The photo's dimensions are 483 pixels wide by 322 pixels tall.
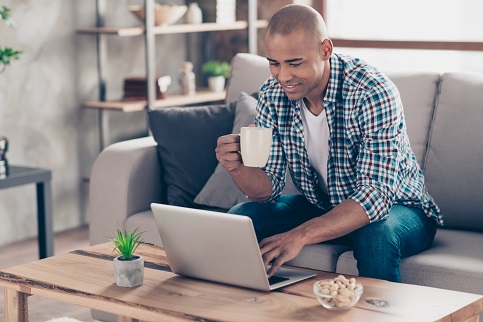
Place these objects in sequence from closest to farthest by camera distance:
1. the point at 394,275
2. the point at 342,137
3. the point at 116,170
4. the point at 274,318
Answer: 1. the point at 274,318
2. the point at 394,275
3. the point at 342,137
4. the point at 116,170

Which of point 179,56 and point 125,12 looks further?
point 179,56

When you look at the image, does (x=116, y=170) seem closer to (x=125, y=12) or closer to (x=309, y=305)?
(x=309, y=305)

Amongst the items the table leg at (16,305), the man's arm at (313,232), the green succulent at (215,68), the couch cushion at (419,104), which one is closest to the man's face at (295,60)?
the man's arm at (313,232)

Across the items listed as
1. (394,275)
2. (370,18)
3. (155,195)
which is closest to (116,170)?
(155,195)

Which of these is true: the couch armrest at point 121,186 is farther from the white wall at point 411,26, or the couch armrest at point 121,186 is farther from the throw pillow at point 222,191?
the white wall at point 411,26

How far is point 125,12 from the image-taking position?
461 centimetres

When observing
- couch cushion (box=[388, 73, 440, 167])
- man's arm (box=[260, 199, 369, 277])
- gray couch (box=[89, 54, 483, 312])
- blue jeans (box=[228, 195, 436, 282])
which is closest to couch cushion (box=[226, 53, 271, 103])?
gray couch (box=[89, 54, 483, 312])

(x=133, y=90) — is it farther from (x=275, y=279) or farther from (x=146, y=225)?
(x=275, y=279)

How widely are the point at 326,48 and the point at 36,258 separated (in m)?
2.03

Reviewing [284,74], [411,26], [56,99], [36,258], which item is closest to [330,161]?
[284,74]

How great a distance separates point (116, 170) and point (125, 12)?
75.5 inches

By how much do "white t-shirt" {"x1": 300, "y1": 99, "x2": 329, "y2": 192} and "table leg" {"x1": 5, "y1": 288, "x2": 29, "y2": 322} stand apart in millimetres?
921

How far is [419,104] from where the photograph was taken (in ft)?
9.19

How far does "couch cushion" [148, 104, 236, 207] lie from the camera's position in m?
2.94
